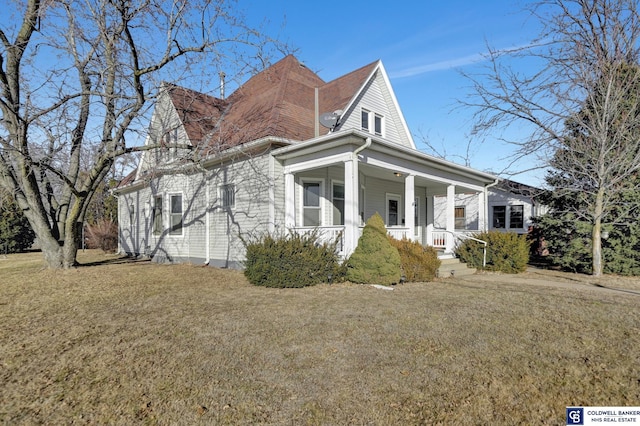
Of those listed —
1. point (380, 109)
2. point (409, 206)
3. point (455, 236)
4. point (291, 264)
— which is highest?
point (380, 109)

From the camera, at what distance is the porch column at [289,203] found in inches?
403

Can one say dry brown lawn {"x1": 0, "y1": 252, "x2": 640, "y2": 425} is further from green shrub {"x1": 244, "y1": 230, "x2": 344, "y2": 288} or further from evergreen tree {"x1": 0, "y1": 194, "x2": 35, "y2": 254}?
evergreen tree {"x1": 0, "y1": 194, "x2": 35, "y2": 254}

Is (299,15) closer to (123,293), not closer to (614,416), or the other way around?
(123,293)

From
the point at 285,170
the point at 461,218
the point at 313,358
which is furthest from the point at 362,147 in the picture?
the point at 461,218

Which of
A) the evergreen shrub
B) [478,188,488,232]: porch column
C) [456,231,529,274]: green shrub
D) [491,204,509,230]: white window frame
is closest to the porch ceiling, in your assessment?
[478,188,488,232]: porch column

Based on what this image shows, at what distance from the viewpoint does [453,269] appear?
10.6m

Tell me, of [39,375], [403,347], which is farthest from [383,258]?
[39,375]

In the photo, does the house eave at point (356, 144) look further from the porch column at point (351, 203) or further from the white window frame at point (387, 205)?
the white window frame at point (387, 205)

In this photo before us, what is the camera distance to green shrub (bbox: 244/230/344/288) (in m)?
8.03

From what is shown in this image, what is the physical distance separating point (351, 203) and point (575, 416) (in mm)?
6274

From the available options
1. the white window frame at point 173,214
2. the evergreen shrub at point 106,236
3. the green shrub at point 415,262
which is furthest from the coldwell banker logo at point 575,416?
the evergreen shrub at point 106,236

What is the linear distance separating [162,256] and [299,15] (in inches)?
410

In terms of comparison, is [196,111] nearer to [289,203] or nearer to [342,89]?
[342,89]

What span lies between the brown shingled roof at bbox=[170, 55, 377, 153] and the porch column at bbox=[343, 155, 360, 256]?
2.67m
